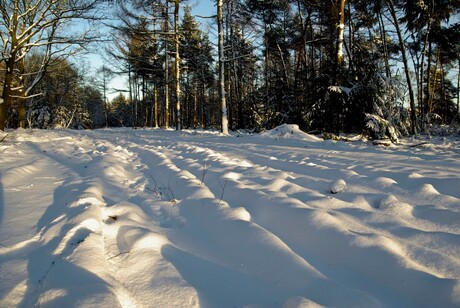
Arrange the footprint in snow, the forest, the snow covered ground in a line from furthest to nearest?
the forest < the footprint in snow < the snow covered ground

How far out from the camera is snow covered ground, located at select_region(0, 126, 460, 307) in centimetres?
124

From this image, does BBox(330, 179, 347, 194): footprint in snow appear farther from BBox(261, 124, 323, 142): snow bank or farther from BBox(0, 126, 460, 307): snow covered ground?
BBox(261, 124, 323, 142): snow bank

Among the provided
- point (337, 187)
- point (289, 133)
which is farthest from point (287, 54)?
point (337, 187)

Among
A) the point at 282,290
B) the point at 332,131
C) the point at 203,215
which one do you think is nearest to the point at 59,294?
the point at 282,290

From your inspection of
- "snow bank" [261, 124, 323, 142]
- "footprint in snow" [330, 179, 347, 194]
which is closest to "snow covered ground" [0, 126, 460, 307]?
"footprint in snow" [330, 179, 347, 194]

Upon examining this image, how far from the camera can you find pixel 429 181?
2752 millimetres

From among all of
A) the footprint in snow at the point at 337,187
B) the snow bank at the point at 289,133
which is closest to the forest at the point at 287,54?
the snow bank at the point at 289,133

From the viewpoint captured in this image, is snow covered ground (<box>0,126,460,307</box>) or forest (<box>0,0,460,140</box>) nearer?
snow covered ground (<box>0,126,460,307</box>)

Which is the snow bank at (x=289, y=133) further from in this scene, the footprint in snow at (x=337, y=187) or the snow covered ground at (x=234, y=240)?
the footprint in snow at (x=337, y=187)

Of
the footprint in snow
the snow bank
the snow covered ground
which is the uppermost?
the snow bank

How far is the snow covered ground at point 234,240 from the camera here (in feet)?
4.08

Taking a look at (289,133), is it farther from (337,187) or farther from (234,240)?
(234,240)

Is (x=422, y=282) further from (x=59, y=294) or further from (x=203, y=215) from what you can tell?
(x=59, y=294)

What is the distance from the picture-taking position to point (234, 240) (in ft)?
5.76
